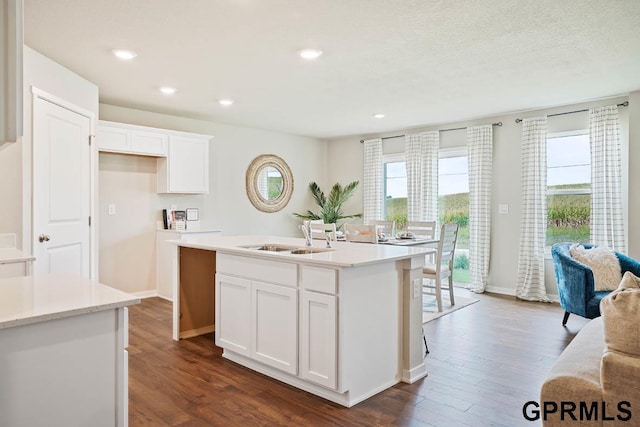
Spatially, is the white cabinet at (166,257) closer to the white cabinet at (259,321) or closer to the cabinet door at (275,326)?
the white cabinet at (259,321)

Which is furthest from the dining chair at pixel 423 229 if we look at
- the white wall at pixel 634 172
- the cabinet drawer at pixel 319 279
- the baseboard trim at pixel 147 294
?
the baseboard trim at pixel 147 294

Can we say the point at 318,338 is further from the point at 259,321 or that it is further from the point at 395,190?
the point at 395,190

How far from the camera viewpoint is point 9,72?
1.16 meters

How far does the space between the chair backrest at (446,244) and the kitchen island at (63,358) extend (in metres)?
3.77

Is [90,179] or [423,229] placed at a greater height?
[90,179]

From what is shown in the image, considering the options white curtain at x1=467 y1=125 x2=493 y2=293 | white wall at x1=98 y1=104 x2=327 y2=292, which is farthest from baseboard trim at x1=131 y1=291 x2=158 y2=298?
white curtain at x1=467 y1=125 x2=493 y2=293

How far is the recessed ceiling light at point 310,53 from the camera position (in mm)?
3306

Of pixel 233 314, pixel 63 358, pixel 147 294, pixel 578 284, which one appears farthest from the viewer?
pixel 147 294

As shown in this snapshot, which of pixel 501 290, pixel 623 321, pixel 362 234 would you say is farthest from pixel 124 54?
pixel 501 290

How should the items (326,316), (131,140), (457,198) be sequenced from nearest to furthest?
(326,316) < (131,140) < (457,198)

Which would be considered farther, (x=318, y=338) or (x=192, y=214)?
(x=192, y=214)

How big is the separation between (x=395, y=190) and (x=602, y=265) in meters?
3.52

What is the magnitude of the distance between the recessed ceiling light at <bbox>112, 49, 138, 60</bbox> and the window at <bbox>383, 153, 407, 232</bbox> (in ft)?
14.8

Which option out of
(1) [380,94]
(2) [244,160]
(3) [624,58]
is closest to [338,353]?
(1) [380,94]
